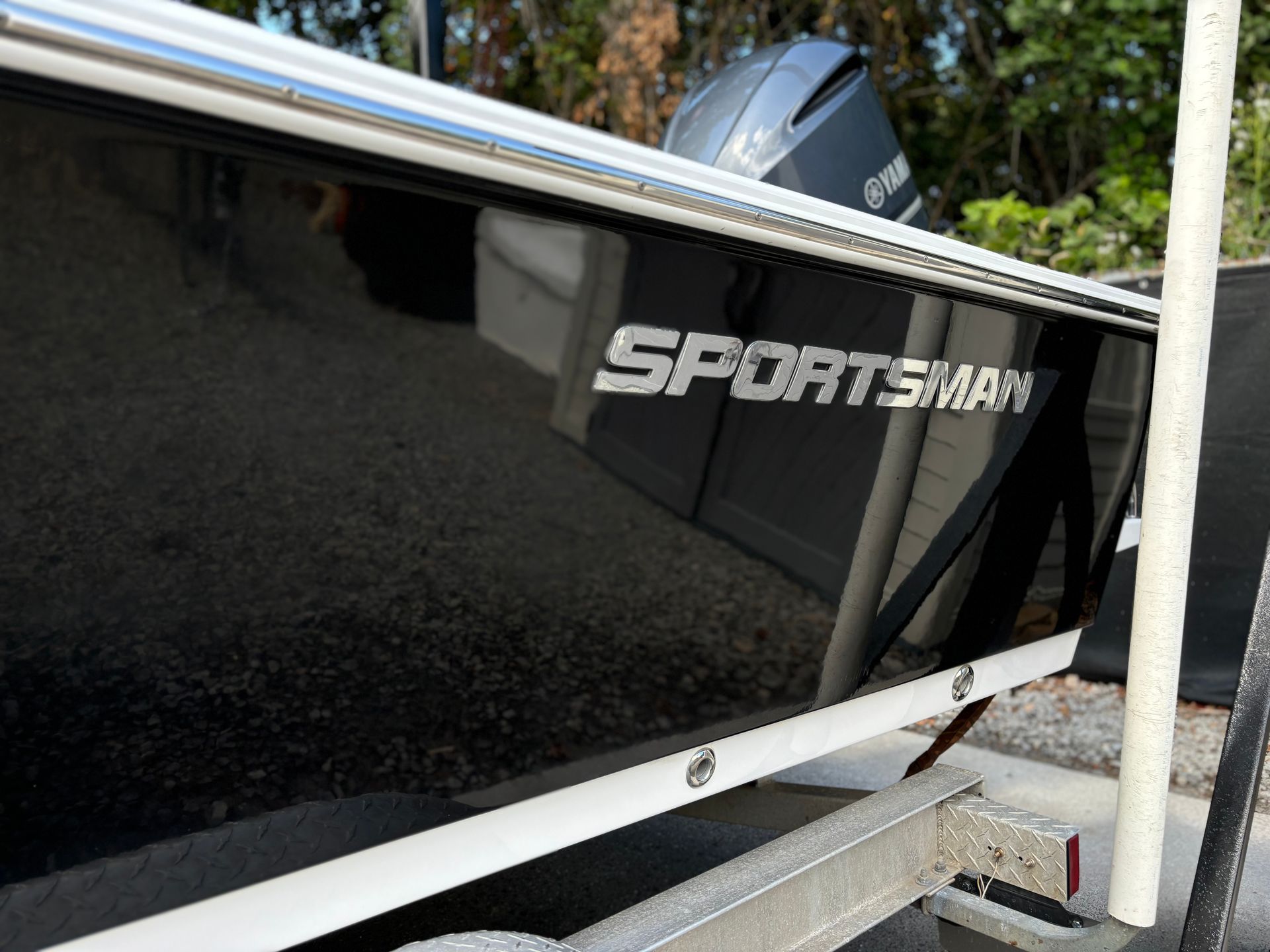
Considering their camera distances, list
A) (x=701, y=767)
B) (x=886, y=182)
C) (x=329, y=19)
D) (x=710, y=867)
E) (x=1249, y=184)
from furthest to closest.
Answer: (x=329, y=19)
(x=1249, y=184)
(x=710, y=867)
(x=886, y=182)
(x=701, y=767)

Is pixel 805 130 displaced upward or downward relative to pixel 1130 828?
upward

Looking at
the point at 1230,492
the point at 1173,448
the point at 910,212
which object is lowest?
the point at 1230,492

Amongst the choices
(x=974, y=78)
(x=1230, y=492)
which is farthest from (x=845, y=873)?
(x=974, y=78)

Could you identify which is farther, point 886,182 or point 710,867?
point 710,867

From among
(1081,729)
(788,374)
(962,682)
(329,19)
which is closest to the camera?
(788,374)

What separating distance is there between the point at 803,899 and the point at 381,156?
1.16 metres

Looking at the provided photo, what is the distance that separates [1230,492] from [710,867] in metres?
2.15

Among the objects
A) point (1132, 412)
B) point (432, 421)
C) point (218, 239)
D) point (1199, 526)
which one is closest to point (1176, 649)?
point (1132, 412)

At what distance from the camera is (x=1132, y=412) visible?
2.06 m

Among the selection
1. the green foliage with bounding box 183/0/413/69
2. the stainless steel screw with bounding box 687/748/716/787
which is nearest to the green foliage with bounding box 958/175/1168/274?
the stainless steel screw with bounding box 687/748/716/787

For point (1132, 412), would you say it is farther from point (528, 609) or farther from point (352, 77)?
point (352, 77)

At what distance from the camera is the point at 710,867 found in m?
2.56

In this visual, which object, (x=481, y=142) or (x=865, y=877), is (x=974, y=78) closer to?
(x=865, y=877)

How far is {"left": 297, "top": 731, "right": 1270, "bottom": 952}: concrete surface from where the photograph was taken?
218cm
